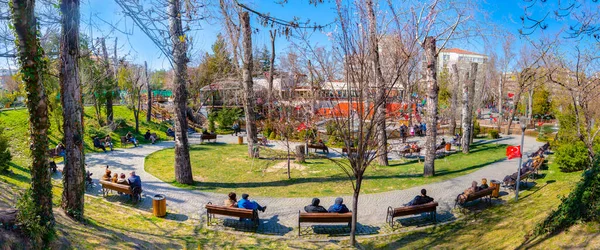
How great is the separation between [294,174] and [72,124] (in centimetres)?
847

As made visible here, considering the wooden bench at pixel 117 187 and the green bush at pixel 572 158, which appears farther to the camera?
the green bush at pixel 572 158

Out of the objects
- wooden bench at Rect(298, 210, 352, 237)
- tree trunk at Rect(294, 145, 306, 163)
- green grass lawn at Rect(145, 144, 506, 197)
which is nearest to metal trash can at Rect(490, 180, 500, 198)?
green grass lawn at Rect(145, 144, 506, 197)

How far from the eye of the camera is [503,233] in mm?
7359

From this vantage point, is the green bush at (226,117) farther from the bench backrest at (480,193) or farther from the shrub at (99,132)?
the bench backrest at (480,193)

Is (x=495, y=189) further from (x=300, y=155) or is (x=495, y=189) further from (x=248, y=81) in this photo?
(x=248, y=81)

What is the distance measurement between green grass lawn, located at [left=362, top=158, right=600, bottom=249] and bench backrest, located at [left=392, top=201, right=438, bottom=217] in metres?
0.46

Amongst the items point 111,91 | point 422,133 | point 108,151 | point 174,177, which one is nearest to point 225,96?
point 111,91

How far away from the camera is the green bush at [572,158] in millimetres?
12219

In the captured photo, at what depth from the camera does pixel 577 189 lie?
6.32 m

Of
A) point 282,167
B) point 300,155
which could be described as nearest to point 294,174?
point 282,167

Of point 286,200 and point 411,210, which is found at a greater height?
point 411,210

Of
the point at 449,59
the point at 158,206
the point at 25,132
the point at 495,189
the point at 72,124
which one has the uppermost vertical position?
the point at 449,59

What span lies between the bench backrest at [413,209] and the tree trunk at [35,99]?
6815 millimetres

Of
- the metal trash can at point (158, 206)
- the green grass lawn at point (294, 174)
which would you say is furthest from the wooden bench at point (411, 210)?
the metal trash can at point (158, 206)
